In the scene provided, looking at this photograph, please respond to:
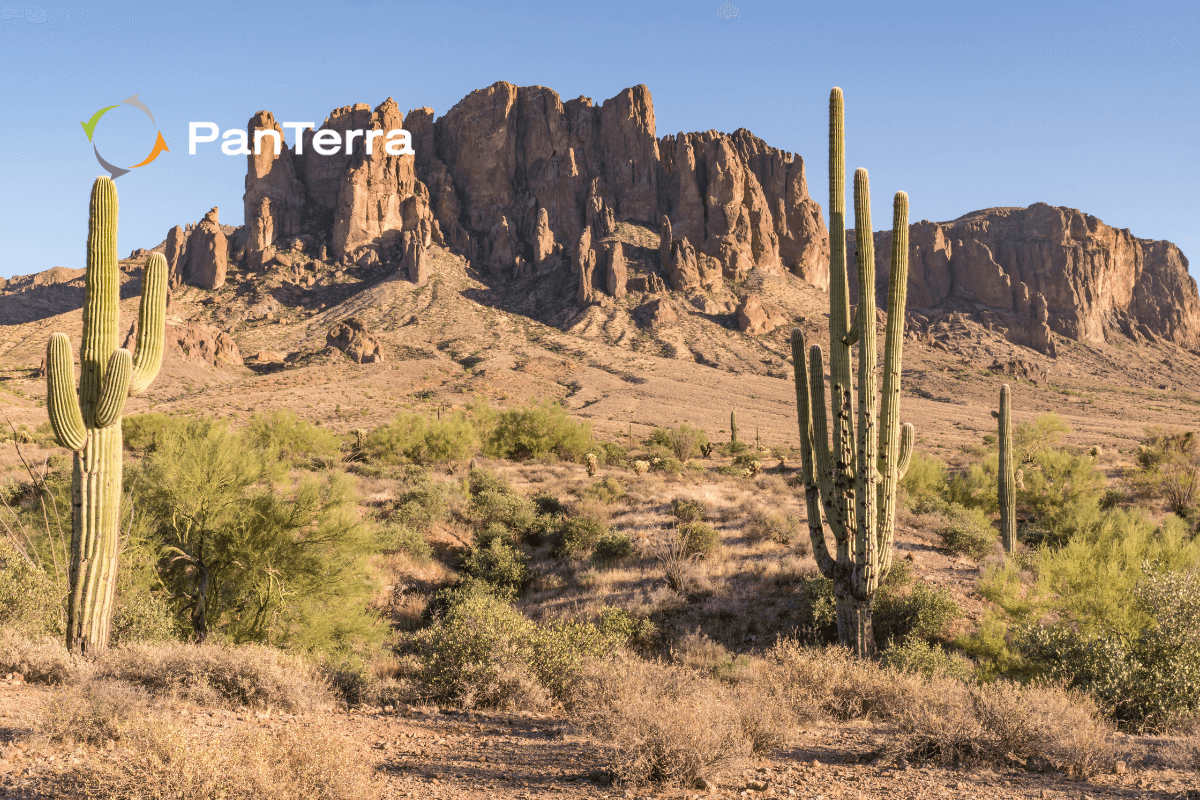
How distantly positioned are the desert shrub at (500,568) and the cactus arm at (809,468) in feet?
20.3

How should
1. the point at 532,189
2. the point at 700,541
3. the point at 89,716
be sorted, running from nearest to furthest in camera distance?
the point at 89,716
the point at 700,541
the point at 532,189

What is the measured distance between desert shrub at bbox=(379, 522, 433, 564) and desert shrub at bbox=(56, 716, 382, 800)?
9.75m

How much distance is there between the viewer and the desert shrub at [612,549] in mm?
13959

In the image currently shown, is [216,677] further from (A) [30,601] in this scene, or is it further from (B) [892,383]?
(B) [892,383]

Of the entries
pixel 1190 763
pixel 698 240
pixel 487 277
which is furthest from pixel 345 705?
pixel 698 240

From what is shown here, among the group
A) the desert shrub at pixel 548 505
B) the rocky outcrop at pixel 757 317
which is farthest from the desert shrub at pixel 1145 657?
the rocky outcrop at pixel 757 317

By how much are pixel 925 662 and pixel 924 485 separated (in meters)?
11.7

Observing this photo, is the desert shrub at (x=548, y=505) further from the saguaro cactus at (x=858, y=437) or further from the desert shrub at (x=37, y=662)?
the desert shrub at (x=37, y=662)

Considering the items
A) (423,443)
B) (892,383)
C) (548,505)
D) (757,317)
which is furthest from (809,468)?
(757,317)

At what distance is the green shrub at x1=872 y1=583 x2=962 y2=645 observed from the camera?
979 cm

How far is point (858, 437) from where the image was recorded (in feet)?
27.9

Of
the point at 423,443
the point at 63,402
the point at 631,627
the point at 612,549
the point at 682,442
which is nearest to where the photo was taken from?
the point at 63,402

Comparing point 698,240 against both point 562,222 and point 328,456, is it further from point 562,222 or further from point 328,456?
point 328,456

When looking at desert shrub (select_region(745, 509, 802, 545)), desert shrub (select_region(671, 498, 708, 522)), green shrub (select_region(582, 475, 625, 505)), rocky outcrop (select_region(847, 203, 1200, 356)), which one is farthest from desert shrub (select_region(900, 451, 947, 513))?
rocky outcrop (select_region(847, 203, 1200, 356))
